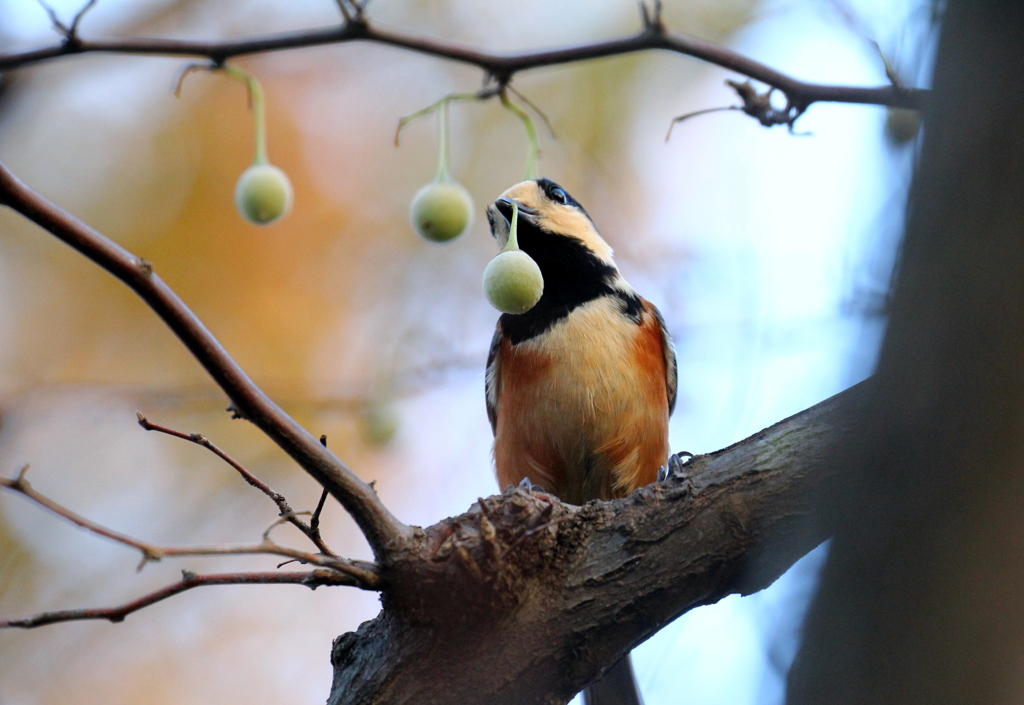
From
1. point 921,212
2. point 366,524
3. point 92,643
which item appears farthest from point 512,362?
point 92,643

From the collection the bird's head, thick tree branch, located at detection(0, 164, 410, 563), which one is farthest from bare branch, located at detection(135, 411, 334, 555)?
the bird's head

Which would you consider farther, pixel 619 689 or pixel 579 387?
pixel 579 387

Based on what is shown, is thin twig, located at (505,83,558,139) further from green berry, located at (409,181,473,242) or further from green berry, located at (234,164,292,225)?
green berry, located at (234,164,292,225)

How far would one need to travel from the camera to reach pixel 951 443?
1.38 metres

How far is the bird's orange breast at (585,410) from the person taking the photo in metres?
3.58

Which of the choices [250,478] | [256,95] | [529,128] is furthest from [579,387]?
[250,478]

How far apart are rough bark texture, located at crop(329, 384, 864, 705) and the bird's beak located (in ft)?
5.56

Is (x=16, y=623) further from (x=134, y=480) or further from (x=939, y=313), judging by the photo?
(x=134, y=480)

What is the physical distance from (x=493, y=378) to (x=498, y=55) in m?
1.73

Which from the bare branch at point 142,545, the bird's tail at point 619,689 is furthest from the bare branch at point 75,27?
the bird's tail at point 619,689

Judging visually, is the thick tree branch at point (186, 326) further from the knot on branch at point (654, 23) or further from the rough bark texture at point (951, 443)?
the knot on branch at point (654, 23)

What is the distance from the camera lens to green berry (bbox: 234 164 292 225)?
127 inches

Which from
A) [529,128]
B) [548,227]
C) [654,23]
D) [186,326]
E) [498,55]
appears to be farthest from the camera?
[548,227]

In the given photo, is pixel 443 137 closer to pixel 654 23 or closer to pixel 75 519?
pixel 654 23
